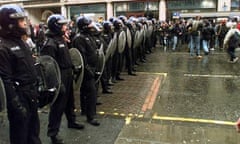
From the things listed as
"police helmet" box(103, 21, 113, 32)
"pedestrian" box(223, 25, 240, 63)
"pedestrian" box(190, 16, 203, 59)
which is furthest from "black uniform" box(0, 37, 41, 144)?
"pedestrian" box(190, 16, 203, 59)

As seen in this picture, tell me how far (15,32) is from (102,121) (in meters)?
2.55

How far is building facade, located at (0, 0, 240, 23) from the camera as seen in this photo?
27.9 metres

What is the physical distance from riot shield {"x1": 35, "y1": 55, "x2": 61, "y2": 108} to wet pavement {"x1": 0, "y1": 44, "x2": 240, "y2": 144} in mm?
908

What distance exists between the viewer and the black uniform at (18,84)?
3.10 metres

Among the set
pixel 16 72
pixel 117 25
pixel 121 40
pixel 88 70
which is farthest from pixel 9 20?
pixel 117 25

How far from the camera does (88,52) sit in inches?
204

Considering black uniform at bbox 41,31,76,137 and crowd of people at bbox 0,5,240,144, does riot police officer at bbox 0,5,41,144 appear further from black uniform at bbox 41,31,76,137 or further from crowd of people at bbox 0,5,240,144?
black uniform at bbox 41,31,76,137

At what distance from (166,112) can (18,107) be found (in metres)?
3.27

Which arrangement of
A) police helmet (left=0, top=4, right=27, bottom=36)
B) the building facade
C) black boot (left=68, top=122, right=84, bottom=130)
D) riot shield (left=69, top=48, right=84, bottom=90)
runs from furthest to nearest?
the building facade
black boot (left=68, top=122, right=84, bottom=130)
riot shield (left=69, top=48, right=84, bottom=90)
police helmet (left=0, top=4, right=27, bottom=36)

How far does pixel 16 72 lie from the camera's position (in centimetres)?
323

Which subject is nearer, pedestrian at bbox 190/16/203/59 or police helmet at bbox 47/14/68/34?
police helmet at bbox 47/14/68/34

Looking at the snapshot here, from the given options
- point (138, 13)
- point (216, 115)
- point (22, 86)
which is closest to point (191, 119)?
point (216, 115)

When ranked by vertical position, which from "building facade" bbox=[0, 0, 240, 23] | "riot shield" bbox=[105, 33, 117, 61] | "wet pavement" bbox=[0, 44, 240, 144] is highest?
"building facade" bbox=[0, 0, 240, 23]

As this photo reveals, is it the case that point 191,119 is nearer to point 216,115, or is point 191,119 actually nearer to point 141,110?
point 216,115
